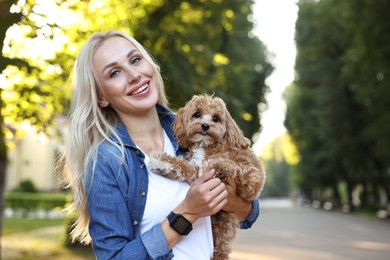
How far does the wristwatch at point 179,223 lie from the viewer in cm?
260

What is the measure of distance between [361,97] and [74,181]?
1113 inches

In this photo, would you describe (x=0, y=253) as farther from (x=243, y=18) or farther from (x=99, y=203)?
(x=99, y=203)

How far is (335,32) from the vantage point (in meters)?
35.5

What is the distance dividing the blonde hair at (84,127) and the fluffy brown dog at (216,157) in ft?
1.02

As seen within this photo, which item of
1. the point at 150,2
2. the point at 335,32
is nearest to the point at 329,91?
the point at 335,32

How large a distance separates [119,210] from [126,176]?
0.19 metres

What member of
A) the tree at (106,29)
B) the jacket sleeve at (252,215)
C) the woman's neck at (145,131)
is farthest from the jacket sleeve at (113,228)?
the tree at (106,29)

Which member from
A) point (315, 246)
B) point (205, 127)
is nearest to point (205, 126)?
point (205, 127)

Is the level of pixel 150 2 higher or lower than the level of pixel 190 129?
higher

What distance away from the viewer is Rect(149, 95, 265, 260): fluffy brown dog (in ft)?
9.94

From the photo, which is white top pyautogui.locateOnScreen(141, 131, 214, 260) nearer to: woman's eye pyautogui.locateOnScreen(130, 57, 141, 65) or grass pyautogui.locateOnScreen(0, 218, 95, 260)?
woman's eye pyautogui.locateOnScreen(130, 57, 141, 65)

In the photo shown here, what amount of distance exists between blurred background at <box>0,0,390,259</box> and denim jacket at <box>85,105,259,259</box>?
825 mm

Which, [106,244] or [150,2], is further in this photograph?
[150,2]

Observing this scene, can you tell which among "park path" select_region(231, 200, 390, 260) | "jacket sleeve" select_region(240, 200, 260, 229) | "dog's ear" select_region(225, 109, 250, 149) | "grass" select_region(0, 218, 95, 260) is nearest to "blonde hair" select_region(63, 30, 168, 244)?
"dog's ear" select_region(225, 109, 250, 149)
